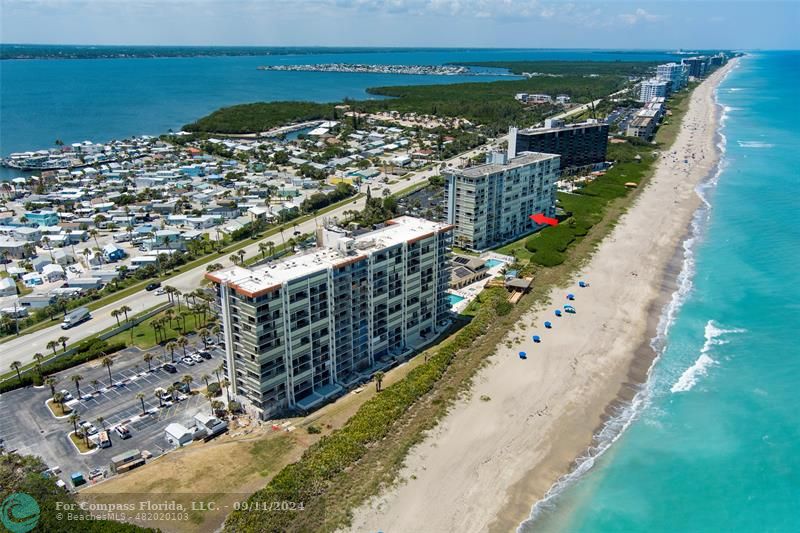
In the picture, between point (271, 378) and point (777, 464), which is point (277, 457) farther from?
point (777, 464)

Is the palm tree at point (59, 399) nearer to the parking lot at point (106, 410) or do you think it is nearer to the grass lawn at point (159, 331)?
the parking lot at point (106, 410)

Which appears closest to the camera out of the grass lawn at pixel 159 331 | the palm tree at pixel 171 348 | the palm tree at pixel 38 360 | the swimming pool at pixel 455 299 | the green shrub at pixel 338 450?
the green shrub at pixel 338 450

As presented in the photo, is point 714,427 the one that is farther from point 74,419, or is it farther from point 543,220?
point 74,419

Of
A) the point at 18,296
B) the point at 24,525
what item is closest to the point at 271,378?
the point at 24,525

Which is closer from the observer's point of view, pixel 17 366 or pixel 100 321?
pixel 17 366

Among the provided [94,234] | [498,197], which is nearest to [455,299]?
[498,197]

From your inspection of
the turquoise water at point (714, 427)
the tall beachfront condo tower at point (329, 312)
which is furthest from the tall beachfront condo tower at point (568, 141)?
the tall beachfront condo tower at point (329, 312)
